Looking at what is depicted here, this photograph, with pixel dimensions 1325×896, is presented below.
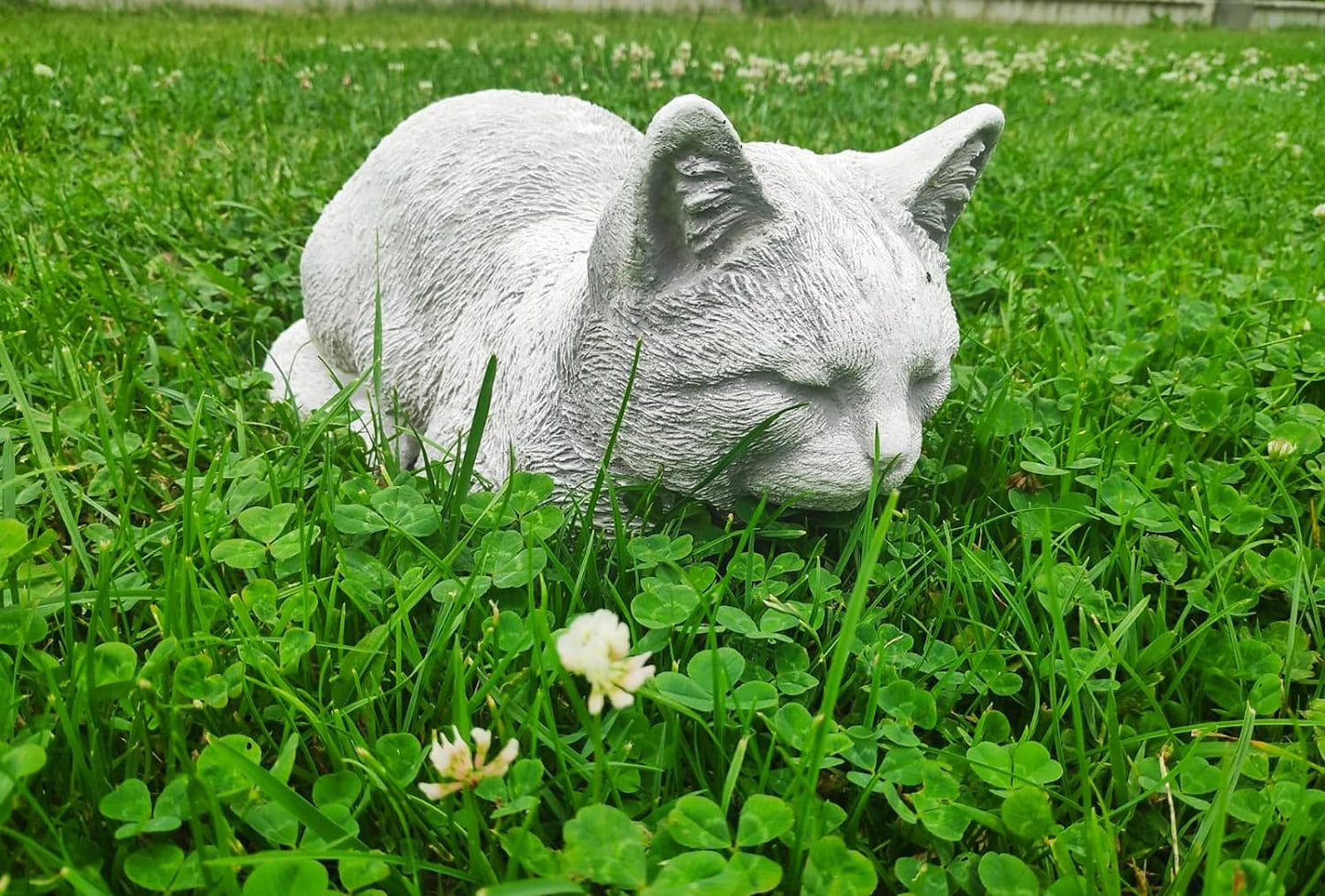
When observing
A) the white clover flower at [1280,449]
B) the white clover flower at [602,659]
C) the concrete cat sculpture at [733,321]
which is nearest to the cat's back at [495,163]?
the concrete cat sculpture at [733,321]

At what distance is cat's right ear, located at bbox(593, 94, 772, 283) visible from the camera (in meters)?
1.09

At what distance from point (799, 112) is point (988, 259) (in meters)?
1.83

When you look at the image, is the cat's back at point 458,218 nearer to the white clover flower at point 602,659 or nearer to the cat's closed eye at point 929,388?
the cat's closed eye at point 929,388

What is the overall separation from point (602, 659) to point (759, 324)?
0.58 metres

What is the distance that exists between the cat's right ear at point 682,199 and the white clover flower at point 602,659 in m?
0.57

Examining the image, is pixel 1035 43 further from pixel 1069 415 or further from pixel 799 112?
pixel 1069 415

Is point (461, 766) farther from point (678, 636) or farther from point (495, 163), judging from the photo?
point (495, 163)

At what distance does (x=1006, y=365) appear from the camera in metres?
2.05

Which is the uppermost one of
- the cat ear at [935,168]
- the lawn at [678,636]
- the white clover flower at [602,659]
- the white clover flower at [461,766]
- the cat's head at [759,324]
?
the cat ear at [935,168]

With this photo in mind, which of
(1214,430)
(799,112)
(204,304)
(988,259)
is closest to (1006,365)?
(1214,430)

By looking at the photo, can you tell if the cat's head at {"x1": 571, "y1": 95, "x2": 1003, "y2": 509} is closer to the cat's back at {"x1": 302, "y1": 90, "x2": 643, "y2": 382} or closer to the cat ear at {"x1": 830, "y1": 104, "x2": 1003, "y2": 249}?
the cat ear at {"x1": 830, "y1": 104, "x2": 1003, "y2": 249}

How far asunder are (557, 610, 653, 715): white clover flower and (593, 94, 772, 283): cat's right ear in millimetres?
568

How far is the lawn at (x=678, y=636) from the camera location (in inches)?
37.2

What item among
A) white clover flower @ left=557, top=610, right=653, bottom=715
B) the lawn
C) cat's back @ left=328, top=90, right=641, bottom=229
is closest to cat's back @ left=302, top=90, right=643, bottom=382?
cat's back @ left=328, top=90, right=641, bottom=229
